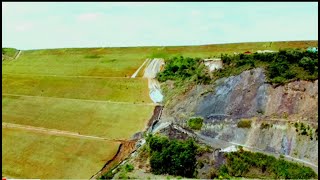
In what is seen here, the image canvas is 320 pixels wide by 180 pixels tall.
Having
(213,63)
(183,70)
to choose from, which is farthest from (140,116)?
(213,63)

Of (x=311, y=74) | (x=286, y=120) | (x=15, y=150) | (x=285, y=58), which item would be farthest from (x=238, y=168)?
(x=15, y=150)

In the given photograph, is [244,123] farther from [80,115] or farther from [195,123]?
[80,115]

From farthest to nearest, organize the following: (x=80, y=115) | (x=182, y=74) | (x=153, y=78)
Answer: (x=153, y=78) < (x=182, y=74) < (x=80, y=115)

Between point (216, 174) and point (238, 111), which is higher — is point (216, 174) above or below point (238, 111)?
below

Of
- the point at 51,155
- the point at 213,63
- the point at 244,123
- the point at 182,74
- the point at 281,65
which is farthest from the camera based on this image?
the point at 182,74


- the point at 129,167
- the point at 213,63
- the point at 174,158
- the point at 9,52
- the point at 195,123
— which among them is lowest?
the point at 129,167

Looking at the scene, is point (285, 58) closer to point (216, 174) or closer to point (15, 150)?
point (216, 174)
